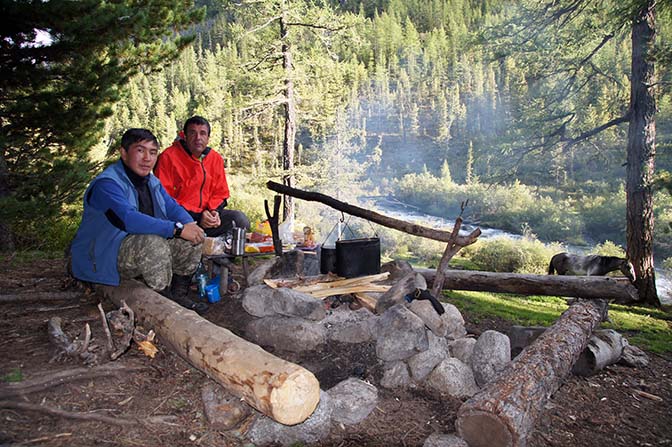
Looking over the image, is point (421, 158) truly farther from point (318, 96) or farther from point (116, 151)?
point (116, 151)

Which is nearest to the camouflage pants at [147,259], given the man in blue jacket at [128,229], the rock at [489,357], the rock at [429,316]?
the man in blue jacket at [128,229]

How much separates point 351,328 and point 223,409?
1.42m

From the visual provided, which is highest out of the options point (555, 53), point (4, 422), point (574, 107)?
point (555, 53)

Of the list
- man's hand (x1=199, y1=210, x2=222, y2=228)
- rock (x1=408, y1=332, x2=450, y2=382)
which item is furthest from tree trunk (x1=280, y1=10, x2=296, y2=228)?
rock (x1=408, y1=332, x2=450, y2=382)

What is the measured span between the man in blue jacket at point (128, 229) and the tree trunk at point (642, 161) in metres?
7.36

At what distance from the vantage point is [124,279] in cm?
A: 345

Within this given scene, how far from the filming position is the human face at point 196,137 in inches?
181

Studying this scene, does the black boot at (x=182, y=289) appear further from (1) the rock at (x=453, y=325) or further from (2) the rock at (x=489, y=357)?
(2) the rock at (x=489, y=357)

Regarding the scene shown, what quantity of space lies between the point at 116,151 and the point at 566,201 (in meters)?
15.3

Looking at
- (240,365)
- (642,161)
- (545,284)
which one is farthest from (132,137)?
(642,161)

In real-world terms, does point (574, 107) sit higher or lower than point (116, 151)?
higher

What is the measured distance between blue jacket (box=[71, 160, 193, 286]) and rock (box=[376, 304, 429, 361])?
189 cm

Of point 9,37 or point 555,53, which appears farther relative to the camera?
point 555,53

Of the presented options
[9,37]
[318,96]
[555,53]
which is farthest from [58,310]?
[318,96]
